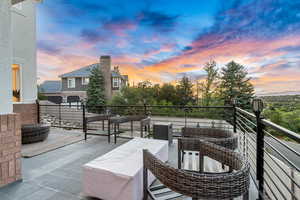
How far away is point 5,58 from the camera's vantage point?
227cm

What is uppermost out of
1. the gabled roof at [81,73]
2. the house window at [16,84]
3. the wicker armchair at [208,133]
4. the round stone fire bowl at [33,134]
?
the gabled roof at [81,73]

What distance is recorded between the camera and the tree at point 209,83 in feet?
55.1

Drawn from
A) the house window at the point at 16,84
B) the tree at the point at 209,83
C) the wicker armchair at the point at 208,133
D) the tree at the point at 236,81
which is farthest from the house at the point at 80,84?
the wicker armchair at the point at 208,133

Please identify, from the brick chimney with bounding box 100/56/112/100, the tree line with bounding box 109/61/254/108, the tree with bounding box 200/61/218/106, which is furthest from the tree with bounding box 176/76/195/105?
the brick chimney with bounding box 100/56/112/100

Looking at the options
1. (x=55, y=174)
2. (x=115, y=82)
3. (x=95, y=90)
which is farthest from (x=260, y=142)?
(x=115, y=82)

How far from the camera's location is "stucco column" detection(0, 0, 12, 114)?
2236 millimetres

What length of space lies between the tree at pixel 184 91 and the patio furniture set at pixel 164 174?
14958 mm

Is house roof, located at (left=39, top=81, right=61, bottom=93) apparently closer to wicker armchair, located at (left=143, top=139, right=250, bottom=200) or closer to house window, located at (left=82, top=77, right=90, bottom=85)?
house window, located at (left=82, top=77, right=90, bottom=85)

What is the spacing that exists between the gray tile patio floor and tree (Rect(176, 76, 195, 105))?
Result: 14034mm

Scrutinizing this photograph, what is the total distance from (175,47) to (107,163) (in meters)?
8.41

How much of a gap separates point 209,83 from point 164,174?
55.9ft

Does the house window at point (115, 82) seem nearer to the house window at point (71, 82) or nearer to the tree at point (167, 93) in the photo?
→ the house window at point (71, 82)

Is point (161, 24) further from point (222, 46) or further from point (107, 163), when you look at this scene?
point (107, 163)

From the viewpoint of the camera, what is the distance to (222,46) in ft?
29.1
